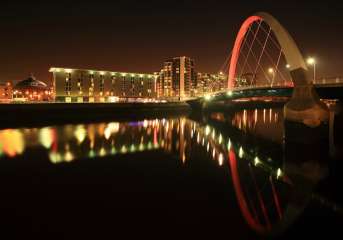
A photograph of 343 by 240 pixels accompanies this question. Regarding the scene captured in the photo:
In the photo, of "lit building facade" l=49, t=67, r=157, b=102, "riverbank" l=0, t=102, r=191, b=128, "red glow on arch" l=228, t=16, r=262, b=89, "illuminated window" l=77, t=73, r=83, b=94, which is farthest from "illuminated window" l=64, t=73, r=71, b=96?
"red glow on arch" l=228, t=16, r=262, b=89

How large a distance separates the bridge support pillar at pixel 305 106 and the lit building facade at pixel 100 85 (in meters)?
60.6

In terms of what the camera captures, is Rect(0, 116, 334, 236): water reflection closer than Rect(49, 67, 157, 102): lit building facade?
Yes

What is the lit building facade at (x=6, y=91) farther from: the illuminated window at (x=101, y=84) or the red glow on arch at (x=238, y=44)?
the red glow on arch at (x=238, y=44)

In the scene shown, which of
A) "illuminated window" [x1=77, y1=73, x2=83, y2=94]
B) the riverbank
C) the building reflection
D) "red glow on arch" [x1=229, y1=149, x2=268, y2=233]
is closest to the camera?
"red glow on arch" [x1=229, y1=149, x2=268, y2=233]

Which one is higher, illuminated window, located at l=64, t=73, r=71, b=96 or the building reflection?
illuminated window, located at l=64, t=73, r=71, b=96

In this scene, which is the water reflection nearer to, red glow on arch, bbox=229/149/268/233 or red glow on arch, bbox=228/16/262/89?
red glow on arch, bbox=229/149/268/233

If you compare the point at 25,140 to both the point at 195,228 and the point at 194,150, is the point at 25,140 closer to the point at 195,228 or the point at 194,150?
the point at 194,150

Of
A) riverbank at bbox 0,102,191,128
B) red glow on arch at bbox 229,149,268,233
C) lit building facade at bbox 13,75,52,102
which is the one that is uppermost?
lit building facade at bbox 13,75,52,102

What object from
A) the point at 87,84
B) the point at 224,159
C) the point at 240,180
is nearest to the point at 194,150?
the point at 224,159

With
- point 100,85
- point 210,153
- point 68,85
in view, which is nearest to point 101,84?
point 100,85

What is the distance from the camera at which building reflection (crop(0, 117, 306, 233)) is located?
10836mm

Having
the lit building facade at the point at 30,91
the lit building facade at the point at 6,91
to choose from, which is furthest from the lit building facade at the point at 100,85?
the lit building facade at the point at 6,91

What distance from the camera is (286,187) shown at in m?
12.8

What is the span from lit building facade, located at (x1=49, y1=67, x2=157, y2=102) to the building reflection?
149ft
